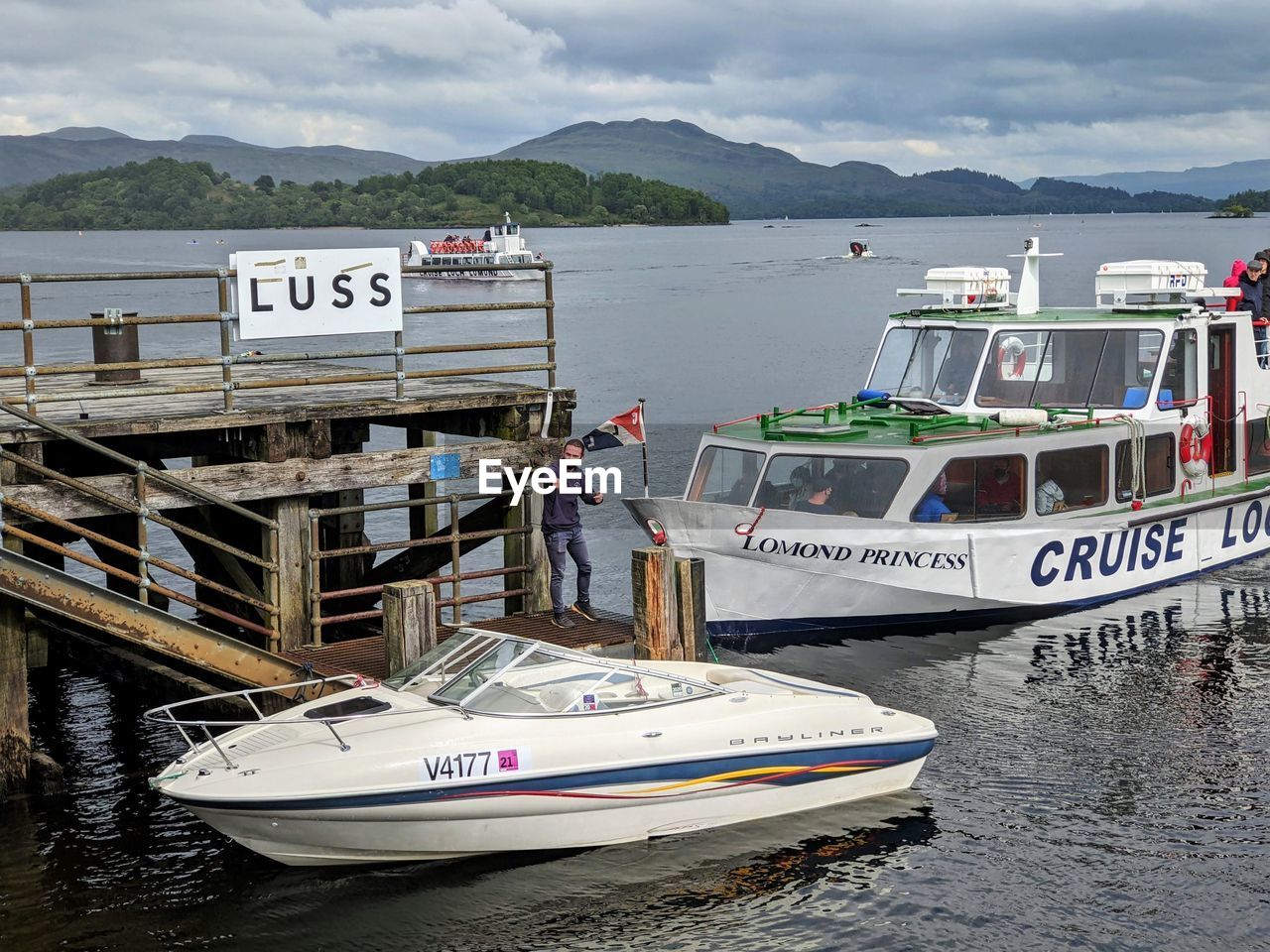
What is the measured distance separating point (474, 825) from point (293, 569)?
12.4 ft

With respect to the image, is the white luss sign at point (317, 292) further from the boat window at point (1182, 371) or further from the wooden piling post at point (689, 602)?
the boat window at point (1182, 371)

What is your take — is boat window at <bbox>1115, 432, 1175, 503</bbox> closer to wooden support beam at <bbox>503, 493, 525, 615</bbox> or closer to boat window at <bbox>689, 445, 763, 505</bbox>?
boat window at <bbox>689, 445, 763, 505</bbox>

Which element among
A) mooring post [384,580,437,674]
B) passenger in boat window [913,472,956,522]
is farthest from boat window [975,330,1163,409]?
mooring post [384,580,437,674]

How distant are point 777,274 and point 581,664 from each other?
354ft

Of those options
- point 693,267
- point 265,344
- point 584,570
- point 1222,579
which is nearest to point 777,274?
point 693,267

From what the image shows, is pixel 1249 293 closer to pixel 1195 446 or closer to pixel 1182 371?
pixel 1182 371

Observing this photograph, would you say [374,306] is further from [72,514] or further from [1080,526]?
[1080,526]

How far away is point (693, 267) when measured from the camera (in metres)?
132

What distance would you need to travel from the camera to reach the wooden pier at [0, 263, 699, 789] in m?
13.0

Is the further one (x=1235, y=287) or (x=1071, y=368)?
(x=1235, y=287)

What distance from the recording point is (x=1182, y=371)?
69.7 feet

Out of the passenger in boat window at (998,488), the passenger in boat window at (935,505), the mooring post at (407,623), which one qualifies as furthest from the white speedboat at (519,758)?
the passenger in boat window at (998,488)

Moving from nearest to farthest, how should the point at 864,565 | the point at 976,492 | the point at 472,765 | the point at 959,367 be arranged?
the point at 472,765 → the point at 864,565 → the point at 976,492 → the point at 959,367

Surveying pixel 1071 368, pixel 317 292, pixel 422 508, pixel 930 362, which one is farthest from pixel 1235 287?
pixel 317 292
